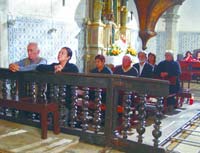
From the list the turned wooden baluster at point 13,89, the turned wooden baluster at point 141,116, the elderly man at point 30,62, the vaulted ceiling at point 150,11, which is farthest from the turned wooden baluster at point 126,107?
the vaulted ceiling at point 150,11

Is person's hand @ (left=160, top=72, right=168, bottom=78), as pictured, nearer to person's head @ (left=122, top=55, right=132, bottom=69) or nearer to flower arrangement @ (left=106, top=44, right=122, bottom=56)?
person's head @ (left=122, top=55, right=132, bottom=69)

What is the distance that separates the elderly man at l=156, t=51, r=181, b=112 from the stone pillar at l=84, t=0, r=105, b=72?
2616mm

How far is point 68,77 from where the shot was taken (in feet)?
12.8

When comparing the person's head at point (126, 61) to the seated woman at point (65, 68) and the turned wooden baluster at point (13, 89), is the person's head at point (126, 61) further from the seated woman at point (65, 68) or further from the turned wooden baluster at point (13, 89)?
the turned wooden baluster at point (13, 89)

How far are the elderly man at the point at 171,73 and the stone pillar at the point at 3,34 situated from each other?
2897mm

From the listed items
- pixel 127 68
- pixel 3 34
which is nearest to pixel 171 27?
pixel 127 68

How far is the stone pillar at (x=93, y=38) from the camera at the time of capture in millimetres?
8492

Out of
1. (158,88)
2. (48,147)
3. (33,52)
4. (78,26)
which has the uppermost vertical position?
(78,26)

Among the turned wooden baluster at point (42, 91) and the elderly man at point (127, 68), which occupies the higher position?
the elderly man at point (127, 68)

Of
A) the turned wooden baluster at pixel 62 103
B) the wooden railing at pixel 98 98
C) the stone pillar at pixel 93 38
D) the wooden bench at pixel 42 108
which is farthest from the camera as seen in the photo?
the stone pillar at pixel 93 38

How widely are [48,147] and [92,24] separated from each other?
5486 millimetres

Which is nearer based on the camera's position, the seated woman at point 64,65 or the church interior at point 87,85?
the church interior at point 87,85

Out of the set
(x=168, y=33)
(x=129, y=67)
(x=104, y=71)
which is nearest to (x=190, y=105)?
(x=129, y=67)

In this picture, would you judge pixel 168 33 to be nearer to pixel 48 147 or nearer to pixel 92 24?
pixel 92 24
